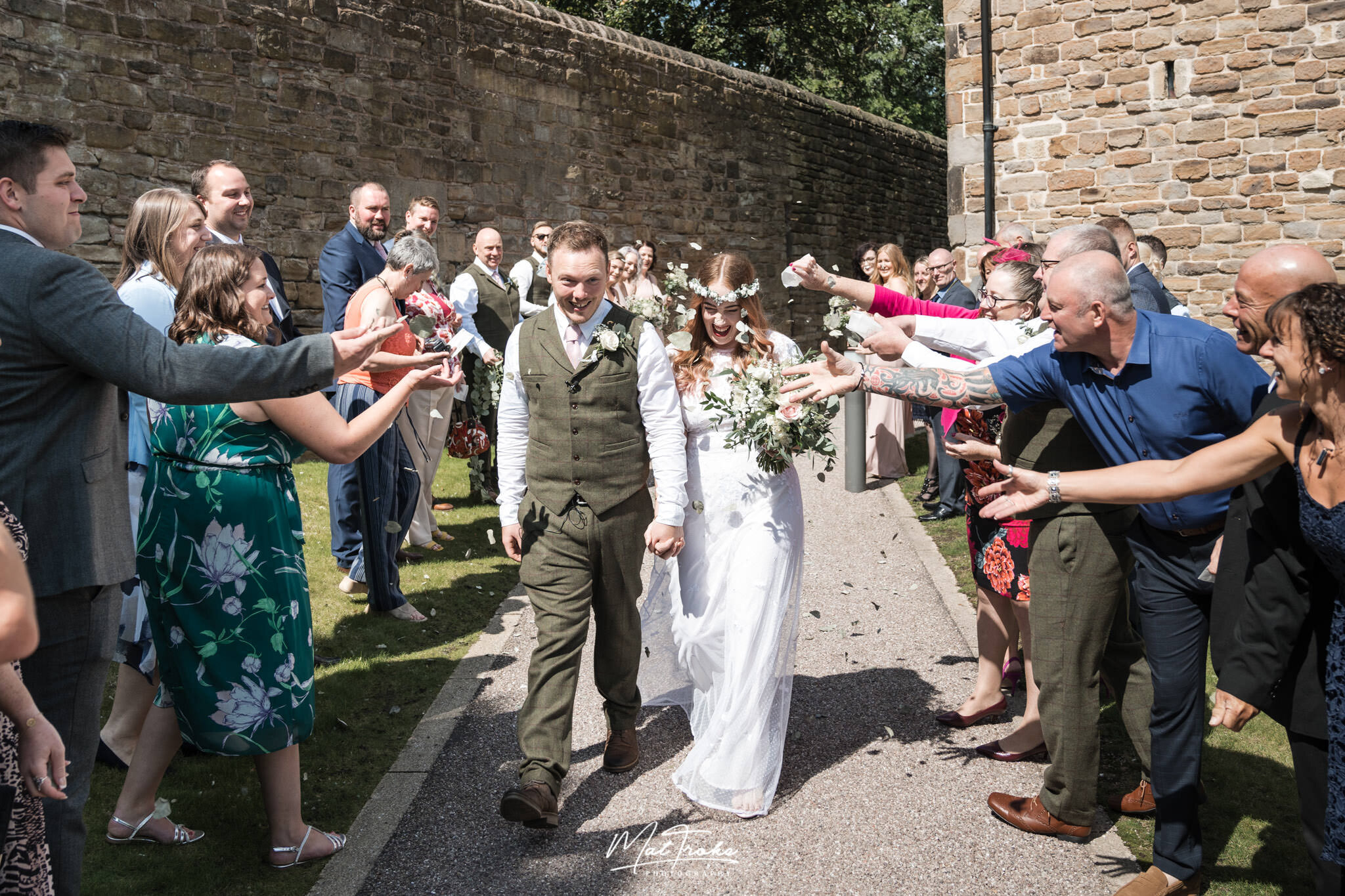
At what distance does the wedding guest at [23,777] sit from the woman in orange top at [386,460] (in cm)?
372

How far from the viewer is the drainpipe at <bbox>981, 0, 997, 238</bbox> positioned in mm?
12641

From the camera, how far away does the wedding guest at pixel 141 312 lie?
4078 millimetres

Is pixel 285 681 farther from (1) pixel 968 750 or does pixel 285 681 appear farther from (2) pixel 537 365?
(1) pixel 968 750

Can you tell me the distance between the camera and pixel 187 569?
3.45 m

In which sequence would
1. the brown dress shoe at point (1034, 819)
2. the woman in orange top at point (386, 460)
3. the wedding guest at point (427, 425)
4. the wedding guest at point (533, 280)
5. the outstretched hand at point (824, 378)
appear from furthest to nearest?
the wedding guest at point (533, 280) < the wedding guest at point (427, 425) < the woman in orange top at point (386, 460) < the outstretched hand at point (824, 378) < the brown dress shoe at point (1034, 819)

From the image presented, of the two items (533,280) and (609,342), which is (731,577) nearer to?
→ (609,342)

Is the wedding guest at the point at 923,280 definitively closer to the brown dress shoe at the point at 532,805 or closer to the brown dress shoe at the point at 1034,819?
the brown dress shoe at the point at 1034,819

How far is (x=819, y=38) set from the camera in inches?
1145

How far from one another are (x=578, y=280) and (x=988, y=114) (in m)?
10.4

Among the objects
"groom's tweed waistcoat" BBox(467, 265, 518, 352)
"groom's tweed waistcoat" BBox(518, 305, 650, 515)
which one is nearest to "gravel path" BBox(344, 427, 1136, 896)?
"groom's tweed waistcoat" BBox(518, 305, 650, 515)

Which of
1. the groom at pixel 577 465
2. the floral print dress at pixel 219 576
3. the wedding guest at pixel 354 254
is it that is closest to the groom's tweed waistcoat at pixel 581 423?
the groom at pixel 577 465

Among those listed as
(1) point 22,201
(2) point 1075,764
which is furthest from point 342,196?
(2) point 1075,764

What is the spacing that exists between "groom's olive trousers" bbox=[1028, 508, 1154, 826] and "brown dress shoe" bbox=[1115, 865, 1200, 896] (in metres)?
Result: 0.37

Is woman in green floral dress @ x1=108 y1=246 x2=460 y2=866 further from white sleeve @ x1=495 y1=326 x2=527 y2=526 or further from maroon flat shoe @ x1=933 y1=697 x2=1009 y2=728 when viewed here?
maroon flat shoe @ x1=933 y1=697 x2=1009 y2=728
